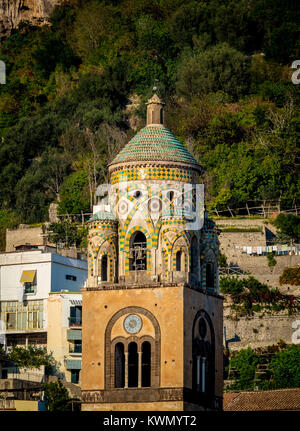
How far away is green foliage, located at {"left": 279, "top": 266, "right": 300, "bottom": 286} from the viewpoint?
7362cm

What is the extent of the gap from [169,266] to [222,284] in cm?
2566

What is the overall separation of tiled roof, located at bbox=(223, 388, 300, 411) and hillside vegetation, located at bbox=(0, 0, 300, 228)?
24.8m

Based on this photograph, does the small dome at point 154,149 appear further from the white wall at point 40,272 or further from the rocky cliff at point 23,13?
the rocky cliff at point 23,13

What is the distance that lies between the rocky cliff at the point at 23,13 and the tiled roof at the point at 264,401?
58582 mm

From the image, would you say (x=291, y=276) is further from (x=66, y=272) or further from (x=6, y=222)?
(x=6, y=222)

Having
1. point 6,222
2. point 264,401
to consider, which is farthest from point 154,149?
→ point 6,222

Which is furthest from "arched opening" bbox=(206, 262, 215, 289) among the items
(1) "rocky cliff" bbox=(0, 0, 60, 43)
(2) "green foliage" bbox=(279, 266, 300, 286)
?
(1) "rocky cliff" bbox=(0, 0, 60, 43)

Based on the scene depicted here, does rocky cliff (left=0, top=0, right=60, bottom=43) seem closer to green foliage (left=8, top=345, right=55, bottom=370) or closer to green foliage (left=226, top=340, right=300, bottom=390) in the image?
green foliage (left=8, top=345, right=55, bottom=370)

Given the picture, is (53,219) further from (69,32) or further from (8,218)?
(69,32)

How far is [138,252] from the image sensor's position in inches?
1886

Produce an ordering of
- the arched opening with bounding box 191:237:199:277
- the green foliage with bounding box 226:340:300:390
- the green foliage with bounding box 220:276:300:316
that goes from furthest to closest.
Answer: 1. the green foliage with bounding box 220:276:300:316
2. the green foliage with bounding box 226:340:300:390
3. the arched opening with bounding box 191:237:199:277

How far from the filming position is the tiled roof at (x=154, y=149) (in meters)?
48.4

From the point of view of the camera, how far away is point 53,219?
3420 inches

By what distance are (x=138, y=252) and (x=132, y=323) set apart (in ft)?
8.16
